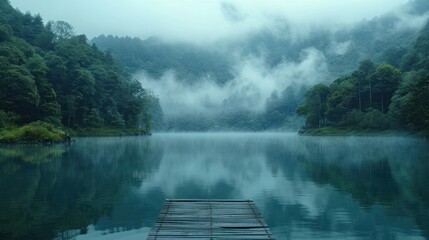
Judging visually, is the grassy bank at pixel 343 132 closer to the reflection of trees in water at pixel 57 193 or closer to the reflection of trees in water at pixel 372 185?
the reflection of trees in water at pixel 372 185

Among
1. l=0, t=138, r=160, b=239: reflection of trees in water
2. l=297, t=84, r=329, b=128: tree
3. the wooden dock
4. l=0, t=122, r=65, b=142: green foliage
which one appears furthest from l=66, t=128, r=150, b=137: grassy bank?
the wooden dock

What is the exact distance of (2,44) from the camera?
276 feet

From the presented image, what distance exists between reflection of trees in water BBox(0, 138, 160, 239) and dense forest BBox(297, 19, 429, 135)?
65.6 metres

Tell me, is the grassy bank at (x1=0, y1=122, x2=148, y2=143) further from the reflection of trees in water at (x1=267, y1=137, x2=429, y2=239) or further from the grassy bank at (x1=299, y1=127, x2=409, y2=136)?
the grassy bank at (x1=299, y1=127, x2=409, y2=136)

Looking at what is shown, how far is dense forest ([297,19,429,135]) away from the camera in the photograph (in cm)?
8881

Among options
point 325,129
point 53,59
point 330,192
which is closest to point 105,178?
point 330,192

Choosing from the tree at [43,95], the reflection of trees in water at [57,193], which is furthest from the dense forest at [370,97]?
the tree at [43,95]

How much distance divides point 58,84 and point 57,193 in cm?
8472

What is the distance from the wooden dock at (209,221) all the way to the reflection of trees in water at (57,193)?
120 inches

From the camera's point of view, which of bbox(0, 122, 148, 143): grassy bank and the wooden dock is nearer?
the wooden dock

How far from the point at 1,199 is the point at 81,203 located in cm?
347

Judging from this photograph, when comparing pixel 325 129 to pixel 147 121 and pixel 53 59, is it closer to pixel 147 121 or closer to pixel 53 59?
pixel 147 121

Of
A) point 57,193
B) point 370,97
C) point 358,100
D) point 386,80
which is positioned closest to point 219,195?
point 57,193

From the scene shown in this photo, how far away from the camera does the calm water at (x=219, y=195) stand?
13516 mm
